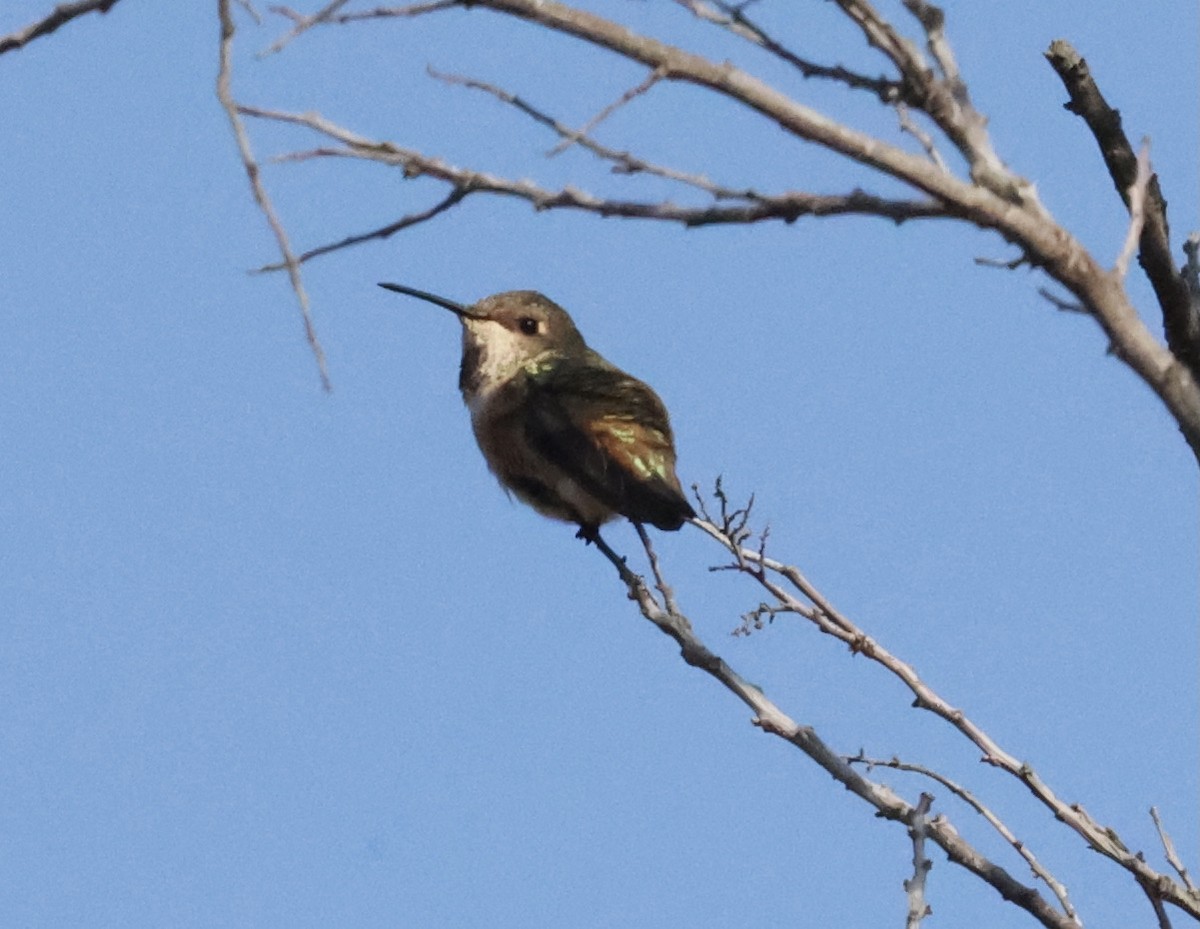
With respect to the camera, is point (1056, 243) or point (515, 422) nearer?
point (1056, 243)

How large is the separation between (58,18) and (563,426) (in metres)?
4.52

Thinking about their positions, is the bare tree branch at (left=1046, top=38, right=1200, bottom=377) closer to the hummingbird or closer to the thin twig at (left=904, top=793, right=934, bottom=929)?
the thin twig at (left=904, top=793, right=934, bottom=929)

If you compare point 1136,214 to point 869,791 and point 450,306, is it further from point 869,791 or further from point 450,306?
point 450,306

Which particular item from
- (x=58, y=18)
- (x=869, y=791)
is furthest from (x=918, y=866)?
(x=58, y=18)

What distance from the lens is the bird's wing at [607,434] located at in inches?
281

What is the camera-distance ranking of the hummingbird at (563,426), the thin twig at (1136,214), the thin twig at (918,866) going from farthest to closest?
the hummingbird at (563,426) → the thin twig at (918,866) → the thin twig at (1136,214)

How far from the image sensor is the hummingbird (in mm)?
7270

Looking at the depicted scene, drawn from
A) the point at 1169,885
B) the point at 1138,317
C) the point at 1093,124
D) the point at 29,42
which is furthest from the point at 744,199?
the point at 1169,885

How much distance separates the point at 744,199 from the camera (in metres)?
3.08

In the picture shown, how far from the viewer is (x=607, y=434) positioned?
7566mm

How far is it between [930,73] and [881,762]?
2213mm

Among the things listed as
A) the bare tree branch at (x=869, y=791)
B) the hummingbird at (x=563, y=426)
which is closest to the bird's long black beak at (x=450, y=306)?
the hummingbird at (x=563, y=426)

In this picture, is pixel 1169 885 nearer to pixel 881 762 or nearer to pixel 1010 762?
pixel 1010 762

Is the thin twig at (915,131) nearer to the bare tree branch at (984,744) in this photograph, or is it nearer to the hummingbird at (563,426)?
the bare tree branch at (984,744)
